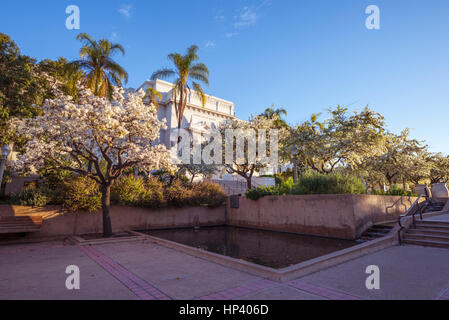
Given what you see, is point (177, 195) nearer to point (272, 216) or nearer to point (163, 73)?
point (272, 216)

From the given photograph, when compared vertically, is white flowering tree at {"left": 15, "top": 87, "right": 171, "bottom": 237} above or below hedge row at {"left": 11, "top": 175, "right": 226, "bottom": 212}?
above

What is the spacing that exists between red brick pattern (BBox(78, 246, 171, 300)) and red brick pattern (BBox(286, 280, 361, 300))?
246 centimetres

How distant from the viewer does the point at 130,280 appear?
526cm

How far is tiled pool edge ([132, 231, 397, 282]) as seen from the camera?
5.39 m

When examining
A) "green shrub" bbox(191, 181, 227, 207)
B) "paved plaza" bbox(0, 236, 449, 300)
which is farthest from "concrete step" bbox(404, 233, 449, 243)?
"green shrub" bbox(191, 181, 227, 207)

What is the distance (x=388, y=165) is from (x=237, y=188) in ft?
53.5

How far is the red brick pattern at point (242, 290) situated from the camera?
4.30 meters

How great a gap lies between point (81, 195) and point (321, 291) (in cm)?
1203

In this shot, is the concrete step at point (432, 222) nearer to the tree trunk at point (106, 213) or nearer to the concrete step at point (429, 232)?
the concrete step at point (429, 232)

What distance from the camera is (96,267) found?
253 inches

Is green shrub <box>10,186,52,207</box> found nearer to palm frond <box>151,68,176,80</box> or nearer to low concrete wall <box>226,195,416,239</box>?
low concrete wall <box>226,195,416,239</box>

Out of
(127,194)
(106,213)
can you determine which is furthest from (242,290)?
(127,194)

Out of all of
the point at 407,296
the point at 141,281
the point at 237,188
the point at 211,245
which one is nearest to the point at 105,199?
the point at 211,245

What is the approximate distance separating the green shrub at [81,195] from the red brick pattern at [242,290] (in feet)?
35.1
